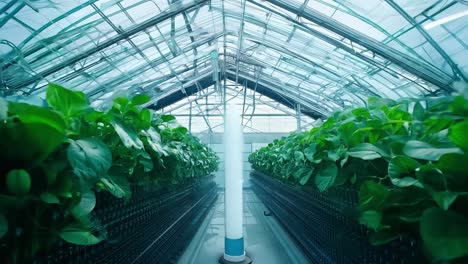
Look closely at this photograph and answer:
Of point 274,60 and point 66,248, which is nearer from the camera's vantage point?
point 66,248

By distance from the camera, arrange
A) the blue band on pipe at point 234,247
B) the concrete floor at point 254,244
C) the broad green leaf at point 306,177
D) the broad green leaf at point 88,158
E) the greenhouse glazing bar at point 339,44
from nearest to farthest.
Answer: the broad green leaf at point 88,158 < the broad green leaf at point 306,177 < the blue band on pipe at point 234,247 < the concrete floor at point 254,244 < the greenhouse glazing bar at point 339,44

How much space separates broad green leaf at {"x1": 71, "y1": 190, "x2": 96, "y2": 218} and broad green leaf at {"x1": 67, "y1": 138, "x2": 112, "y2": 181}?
0.08 m

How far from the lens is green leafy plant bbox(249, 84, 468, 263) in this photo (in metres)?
0.55

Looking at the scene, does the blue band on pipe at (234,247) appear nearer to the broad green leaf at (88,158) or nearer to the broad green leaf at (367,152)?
the broad green leaf at (367,152)

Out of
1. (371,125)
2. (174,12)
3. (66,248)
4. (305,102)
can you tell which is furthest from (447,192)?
(305,102)

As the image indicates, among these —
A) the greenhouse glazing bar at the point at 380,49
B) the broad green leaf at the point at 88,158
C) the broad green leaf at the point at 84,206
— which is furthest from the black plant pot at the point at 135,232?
the greenhouse glazing bar at the point at 380,49

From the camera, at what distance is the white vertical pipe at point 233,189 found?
2.45m

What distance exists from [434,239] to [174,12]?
623 centimetres

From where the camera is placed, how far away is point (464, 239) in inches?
20.7

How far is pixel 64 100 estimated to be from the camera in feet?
2.50

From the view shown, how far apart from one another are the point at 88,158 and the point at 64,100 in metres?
0.20

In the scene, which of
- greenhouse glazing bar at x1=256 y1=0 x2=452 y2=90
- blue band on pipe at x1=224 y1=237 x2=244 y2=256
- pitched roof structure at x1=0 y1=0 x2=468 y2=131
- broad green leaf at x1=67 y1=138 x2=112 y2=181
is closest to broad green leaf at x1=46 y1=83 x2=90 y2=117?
broad green leaf at x1=67 y1=138 x2=112 y2=181

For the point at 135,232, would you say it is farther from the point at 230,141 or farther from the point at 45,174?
the point at 230,141

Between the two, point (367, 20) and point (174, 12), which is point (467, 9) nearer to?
point (367, 20)
